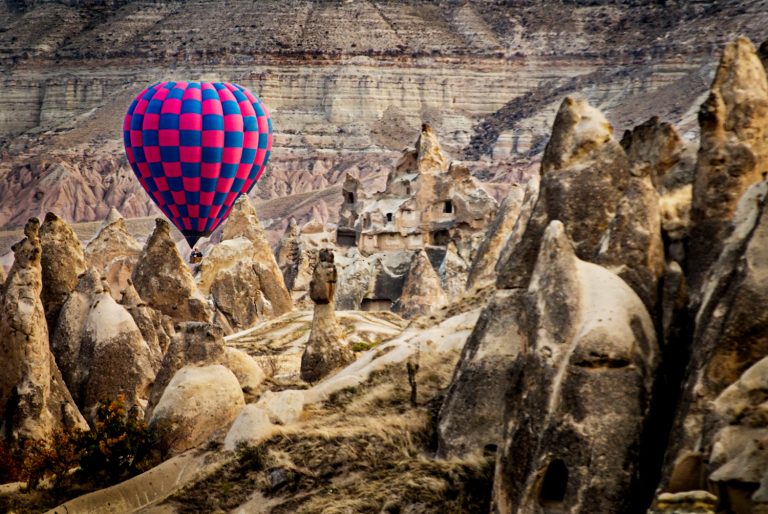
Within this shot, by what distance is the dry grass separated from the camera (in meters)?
13.0

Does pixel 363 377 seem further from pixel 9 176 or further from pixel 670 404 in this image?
pixel 9 176

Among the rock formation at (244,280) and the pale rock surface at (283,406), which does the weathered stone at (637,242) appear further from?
the rock formation at (244,280)

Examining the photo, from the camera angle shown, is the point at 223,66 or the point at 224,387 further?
the point at 223,66

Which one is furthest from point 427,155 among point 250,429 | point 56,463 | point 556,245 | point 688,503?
point 688,503

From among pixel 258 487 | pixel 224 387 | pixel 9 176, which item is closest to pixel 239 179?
pixel 224 387

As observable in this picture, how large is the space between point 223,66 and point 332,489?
135m

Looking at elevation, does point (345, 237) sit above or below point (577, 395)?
below

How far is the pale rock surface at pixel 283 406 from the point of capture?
49.5ft

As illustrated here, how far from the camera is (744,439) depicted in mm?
10305

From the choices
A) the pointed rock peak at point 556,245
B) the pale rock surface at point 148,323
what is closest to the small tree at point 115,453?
the pointed rock peak at point 556,245

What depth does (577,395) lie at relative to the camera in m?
11.6

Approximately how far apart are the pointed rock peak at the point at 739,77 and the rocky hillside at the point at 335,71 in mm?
107139

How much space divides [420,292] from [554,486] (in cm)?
2413

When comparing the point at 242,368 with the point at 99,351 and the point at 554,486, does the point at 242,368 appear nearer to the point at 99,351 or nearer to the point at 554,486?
the point at 99,351
